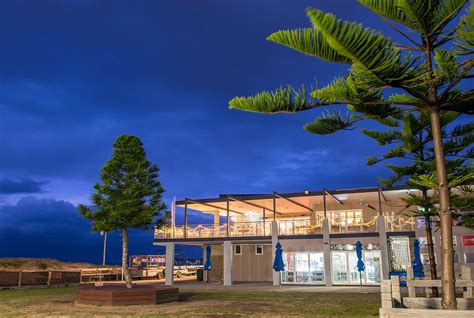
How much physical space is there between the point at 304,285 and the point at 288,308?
12.5 metres

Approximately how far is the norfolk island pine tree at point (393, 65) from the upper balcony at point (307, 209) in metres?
18.9

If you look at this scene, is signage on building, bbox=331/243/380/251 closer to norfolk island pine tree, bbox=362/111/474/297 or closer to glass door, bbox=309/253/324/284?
glass door, bbox=309/253/324/284

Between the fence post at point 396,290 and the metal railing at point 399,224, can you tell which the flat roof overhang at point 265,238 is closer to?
the metal railing at point 399,224

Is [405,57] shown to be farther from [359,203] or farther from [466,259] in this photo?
[359,203]

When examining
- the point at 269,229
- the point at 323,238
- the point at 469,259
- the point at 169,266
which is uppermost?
the point at 269,229

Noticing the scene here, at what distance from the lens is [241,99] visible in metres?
4.77

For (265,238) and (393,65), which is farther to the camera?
(265,238)

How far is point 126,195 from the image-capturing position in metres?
15.4

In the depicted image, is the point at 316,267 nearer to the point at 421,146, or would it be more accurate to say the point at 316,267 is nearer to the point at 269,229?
the point at 269,229

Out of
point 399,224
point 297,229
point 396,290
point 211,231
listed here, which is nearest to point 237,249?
point 211,231

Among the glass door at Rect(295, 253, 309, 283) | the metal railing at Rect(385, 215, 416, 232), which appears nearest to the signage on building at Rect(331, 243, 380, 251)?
the metal railing at Rect(385, 215, 416, 232)

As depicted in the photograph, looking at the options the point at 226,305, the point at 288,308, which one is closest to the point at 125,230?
the point at 226,305

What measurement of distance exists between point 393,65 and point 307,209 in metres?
28.3

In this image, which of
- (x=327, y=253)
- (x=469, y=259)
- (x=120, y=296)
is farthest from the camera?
(x=327, y=253)
